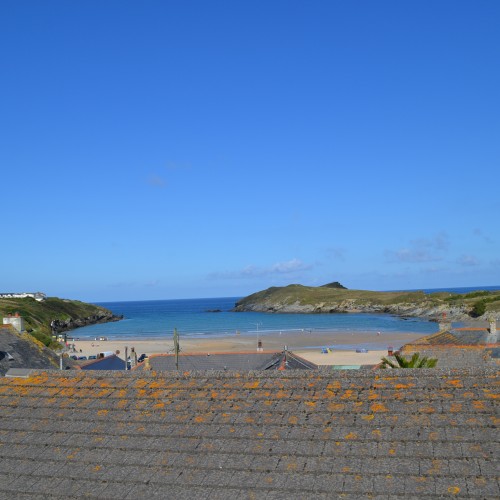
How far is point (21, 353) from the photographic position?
2028 cm

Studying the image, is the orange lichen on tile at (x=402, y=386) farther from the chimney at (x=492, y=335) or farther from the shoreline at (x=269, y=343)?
the shoreline at (x=269, y=343)

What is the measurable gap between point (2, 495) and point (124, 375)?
2467 mm

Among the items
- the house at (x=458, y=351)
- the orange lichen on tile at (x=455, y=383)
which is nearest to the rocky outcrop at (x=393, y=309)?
the house at (x=458, y=351)

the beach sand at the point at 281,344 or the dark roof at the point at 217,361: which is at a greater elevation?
the dark roof at the point at 217,361

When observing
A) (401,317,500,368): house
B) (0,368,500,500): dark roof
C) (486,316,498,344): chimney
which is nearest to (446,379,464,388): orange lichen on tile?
(0,368,500,500): dark roof

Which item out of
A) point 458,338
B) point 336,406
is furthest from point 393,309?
point 336,406

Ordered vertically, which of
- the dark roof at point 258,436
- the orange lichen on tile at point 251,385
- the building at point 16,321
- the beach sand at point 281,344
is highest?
the building at point 16,321

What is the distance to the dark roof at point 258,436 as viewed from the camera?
5.87 metres

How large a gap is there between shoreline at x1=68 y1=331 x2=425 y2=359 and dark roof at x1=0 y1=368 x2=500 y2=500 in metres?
A: 67.0

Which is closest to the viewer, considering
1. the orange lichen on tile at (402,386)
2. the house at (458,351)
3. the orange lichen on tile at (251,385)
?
the orange lichen on tile at (402,386)

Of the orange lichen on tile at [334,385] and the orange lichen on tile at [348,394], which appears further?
the orange lichen on tile at [334,385]

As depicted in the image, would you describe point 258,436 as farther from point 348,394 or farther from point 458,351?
point 458,351

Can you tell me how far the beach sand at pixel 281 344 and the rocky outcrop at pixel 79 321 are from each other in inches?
1191

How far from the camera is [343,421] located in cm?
675
